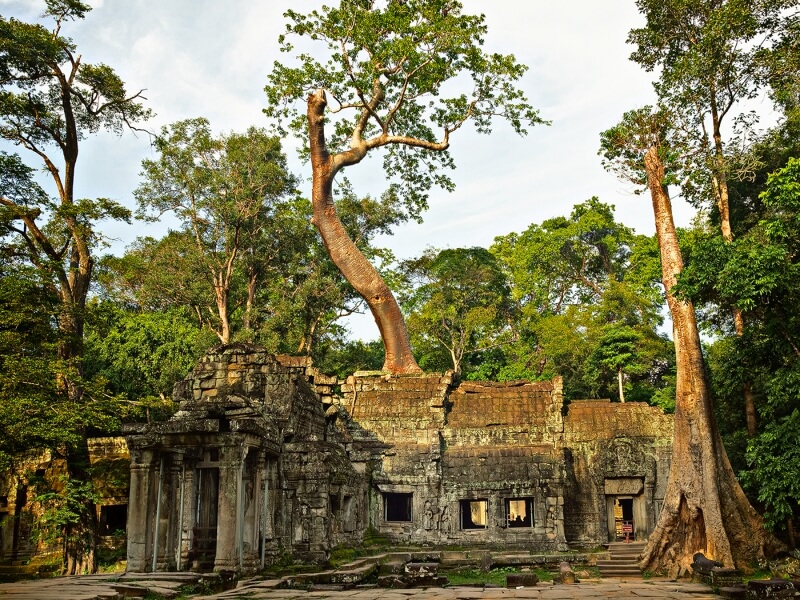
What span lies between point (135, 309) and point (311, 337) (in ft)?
37.1

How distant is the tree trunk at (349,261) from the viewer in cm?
2405

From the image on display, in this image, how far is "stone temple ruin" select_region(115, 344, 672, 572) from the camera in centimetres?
1297

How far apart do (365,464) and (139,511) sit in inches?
259

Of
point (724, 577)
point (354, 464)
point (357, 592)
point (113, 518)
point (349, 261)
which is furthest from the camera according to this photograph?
point (349, 261)

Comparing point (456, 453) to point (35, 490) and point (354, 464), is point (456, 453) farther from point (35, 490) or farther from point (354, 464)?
point (35, 490)

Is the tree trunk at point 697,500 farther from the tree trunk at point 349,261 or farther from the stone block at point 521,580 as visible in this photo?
the tree trunk at point 349,261

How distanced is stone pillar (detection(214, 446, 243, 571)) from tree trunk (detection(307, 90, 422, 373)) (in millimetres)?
11220

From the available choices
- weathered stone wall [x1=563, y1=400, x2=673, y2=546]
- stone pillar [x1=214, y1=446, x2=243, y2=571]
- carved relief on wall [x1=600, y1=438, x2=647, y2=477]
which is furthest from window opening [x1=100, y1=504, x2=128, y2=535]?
carved relief on wall [x1=600, y1=438, x2=647, y2=477]

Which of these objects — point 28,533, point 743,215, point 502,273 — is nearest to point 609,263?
point 502,273

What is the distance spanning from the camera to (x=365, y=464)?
18094mm

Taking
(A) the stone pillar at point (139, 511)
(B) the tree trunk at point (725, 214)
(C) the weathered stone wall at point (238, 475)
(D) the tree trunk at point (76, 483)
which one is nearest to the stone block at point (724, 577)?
(B) the tree trunk at point (725, 214)

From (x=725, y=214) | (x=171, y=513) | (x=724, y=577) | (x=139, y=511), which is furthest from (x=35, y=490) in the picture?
(x=725, y=214)

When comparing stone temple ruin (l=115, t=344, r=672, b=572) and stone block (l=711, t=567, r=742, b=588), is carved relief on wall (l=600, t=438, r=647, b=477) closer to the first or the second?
stone temple ruin (l=115, t=344, r=672, b=572)

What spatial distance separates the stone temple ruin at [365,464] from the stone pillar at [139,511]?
2 cm
